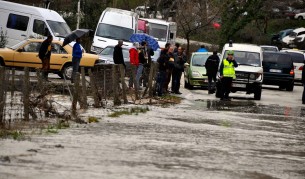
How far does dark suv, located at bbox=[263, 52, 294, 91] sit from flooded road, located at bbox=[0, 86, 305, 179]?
66.4ft

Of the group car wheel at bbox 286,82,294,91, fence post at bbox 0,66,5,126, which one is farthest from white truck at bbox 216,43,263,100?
fence post at bbox 0,66,5,126

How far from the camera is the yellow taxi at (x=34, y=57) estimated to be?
31.5 meters

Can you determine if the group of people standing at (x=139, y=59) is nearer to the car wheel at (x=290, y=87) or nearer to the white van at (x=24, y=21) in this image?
the white van at (x=24, y=21)

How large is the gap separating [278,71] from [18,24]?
1176 cm

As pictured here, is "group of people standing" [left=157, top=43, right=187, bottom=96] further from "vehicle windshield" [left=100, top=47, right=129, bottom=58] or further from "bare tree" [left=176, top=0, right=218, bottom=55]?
"bare tree" [left=176, top=0, right=218, bottom=55]

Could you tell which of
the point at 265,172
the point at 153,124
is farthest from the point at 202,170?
the point at 153,124

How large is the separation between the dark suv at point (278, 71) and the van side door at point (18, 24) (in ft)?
35.5

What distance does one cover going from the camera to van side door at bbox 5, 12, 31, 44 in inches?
1486

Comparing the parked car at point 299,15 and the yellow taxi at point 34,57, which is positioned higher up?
the parked car at point 299,15

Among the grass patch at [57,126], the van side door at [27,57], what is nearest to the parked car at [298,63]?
the van side door at [27,57]

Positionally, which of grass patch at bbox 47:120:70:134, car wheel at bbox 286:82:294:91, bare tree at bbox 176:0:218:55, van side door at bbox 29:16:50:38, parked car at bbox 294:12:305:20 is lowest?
car wheel at bbox 286:82:294:91

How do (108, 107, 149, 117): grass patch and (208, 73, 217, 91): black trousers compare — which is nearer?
(108, 107, 149, 117): grass patch

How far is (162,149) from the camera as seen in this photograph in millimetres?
12891

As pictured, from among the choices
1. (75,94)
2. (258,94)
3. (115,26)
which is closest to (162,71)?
(258,94)
